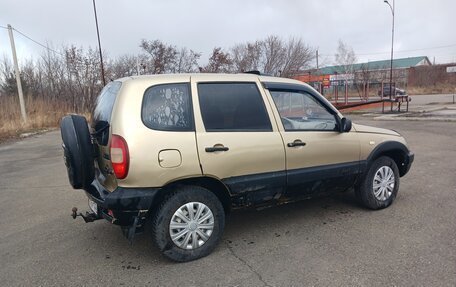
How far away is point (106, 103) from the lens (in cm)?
361

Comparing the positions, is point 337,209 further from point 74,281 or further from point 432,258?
point 74,281

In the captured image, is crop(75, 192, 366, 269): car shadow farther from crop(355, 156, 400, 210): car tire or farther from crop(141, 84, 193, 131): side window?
crop(141, 84, 193, 131): side window

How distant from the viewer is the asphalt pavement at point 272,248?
3.10 metres

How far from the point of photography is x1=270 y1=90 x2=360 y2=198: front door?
3883 millimetres

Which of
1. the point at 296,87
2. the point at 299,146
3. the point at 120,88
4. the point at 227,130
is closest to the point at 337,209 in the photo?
the point at 299,146

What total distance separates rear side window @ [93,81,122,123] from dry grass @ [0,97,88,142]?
12.8 metres

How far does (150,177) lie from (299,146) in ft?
5.41

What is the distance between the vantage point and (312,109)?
14.0 ft

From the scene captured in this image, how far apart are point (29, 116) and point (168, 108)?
18960mm

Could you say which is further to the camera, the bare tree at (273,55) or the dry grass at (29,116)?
the bare tree at (273,55)

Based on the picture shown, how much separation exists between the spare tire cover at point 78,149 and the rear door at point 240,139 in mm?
1089

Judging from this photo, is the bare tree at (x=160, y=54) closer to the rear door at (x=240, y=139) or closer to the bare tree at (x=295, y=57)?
the bare tree at (x=295, y=57)

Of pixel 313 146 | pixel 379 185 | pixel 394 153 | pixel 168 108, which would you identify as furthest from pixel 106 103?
pixel 394 153

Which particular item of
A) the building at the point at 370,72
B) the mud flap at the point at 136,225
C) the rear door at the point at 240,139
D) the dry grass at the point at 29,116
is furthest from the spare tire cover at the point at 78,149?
the building at the point at 370,72
